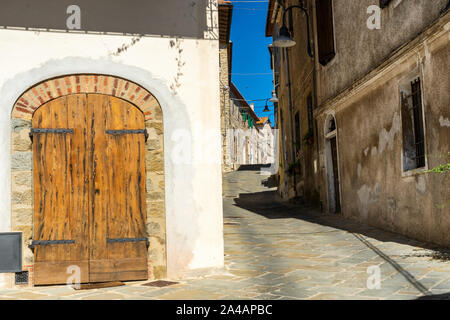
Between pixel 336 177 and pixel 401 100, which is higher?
pixel 401 100

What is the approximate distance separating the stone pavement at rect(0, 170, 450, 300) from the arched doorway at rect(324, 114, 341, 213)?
210 cm

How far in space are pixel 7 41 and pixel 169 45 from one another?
6.23 feet

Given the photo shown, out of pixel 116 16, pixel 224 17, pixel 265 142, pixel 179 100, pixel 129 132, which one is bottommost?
pixel 129 132

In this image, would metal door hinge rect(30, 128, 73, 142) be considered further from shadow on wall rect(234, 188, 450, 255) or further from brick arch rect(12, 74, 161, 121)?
shadow on wall rect(234, 188, 450, 255)

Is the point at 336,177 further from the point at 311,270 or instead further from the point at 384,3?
the point at 311,270

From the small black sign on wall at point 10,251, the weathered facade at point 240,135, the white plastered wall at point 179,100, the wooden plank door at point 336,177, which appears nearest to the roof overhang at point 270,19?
the weathered facade at point 240,135

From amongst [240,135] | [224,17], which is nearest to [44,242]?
[224,17]

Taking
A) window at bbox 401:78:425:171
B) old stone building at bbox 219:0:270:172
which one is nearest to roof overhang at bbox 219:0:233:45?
window at bbox 401:78:425:171

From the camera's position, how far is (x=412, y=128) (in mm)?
8047

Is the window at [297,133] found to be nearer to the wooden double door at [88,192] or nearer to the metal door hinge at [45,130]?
the wooden double door at [88,192]

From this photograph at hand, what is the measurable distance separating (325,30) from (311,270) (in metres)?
7.71

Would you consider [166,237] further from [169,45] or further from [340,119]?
[340,119]

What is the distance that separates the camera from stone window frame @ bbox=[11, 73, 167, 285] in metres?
5.57
